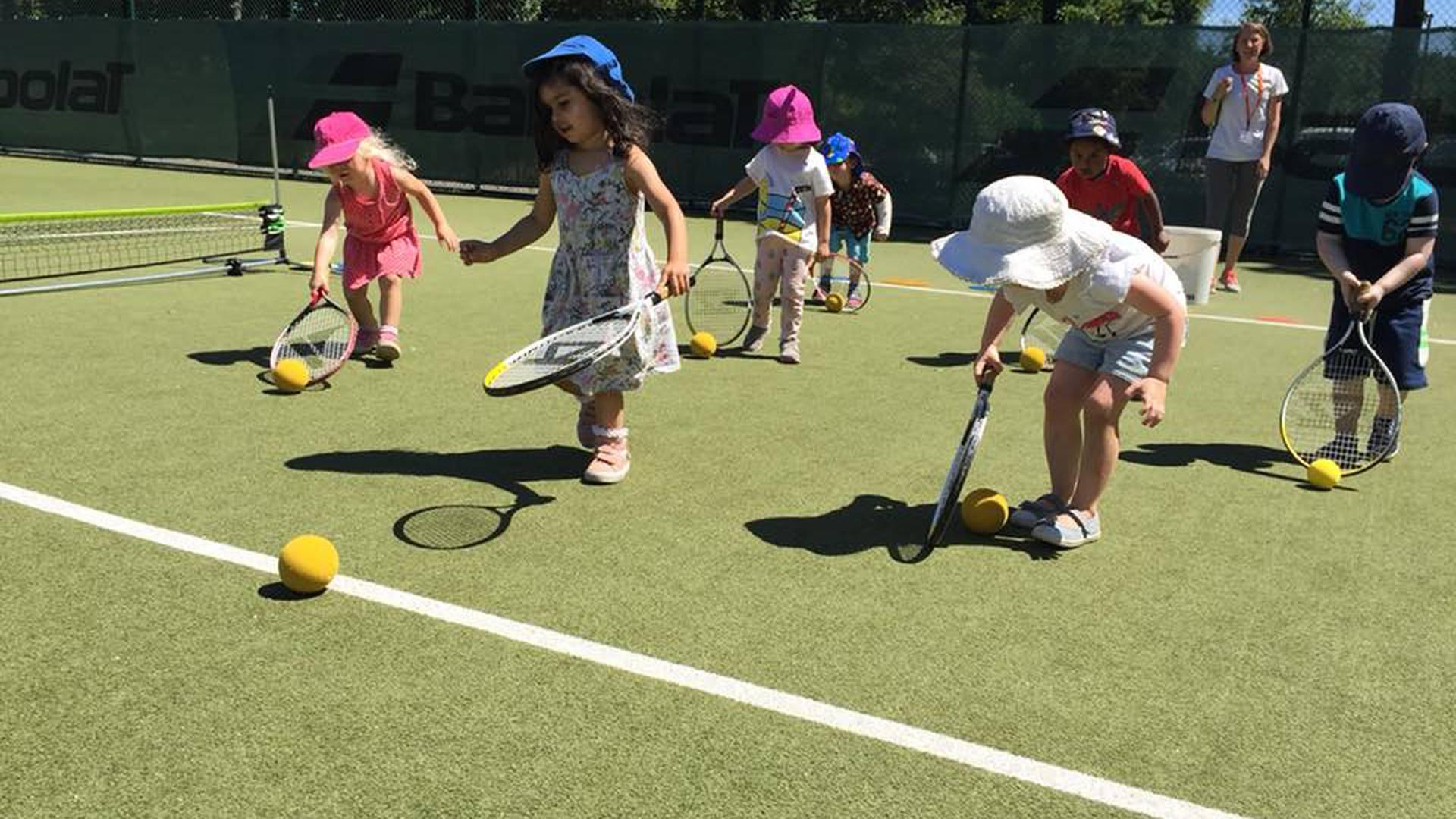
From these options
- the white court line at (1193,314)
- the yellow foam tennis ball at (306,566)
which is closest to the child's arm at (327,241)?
the white court line at (1193,314)

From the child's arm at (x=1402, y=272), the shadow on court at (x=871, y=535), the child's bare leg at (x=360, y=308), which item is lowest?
the shadow on court at (x=871, y=535)

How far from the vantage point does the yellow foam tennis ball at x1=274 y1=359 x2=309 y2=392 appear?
20.4 feet

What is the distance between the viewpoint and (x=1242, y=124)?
1091cm

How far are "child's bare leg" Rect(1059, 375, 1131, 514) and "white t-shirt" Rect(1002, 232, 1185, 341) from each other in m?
0.18

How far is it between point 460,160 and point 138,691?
1798 cm

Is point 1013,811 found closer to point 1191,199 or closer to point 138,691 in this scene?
point 138,691

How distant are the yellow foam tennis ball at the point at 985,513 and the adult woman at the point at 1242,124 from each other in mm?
7339

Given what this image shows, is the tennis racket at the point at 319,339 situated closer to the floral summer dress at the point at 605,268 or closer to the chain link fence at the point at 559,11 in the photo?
the floral summer dress at the point at 605,268

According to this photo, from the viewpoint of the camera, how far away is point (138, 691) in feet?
10.2

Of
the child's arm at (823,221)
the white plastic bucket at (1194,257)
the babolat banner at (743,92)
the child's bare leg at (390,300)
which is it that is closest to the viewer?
the child's bare leg at (390,300)

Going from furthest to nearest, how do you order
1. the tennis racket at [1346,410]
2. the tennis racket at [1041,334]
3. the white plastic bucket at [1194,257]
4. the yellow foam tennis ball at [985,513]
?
the white plastic bucket at [1194,257]
the tennis racket at [1041,334]
the tennis racket at [1346,410]
the yellow foam tennis ball at [985,513]

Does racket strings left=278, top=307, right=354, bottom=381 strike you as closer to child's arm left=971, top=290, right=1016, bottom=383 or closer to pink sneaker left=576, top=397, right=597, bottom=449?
pink sneaker left=576, top=397, right=597, bottom=449

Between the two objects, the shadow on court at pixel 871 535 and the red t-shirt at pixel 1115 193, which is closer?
the shadow on court at pixel 871 535

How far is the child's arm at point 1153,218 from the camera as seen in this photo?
254 inches
